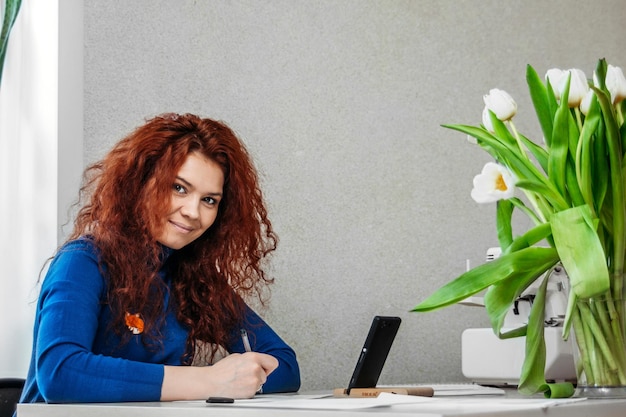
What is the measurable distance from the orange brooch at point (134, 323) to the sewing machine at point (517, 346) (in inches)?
32.3

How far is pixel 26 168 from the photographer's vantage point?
2160 mm

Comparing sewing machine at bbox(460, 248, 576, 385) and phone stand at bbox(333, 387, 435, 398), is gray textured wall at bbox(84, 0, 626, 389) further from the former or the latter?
phone stand at bbox(333, 387, 435, 398)

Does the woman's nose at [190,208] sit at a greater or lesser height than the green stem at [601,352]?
greater

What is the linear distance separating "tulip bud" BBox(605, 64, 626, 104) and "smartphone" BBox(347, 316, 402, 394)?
1.91 ft

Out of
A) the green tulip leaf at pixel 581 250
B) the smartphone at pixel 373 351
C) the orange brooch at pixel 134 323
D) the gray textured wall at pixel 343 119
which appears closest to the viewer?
the green tulip leaf at pixel 581 250

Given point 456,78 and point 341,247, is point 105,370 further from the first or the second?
point 456,78

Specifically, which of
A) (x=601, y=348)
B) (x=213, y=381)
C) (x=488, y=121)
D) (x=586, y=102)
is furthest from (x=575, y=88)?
(x=213, y=381)

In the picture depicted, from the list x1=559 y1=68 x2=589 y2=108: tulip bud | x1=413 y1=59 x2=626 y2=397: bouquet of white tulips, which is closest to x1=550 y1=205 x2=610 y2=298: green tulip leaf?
x1=413 y1=59 x2=626 y2=397: bouquet of white tulips

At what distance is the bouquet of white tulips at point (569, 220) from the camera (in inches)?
52.9

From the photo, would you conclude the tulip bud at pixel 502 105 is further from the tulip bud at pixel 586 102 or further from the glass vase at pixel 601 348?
the glass vase at pixel 601 348

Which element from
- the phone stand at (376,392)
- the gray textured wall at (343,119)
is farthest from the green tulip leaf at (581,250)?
the gray textured wall at (343,119)

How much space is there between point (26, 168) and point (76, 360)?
83 centimetres

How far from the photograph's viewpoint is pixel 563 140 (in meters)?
1.42

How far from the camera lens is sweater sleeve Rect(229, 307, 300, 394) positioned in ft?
6.32
